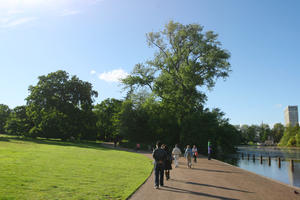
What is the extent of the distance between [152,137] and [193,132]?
8475mm

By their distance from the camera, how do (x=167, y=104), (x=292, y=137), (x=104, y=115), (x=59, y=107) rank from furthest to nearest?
(x=292, y=137), (x=104, y=115), (x=59, y=107), (x=167, y=104)

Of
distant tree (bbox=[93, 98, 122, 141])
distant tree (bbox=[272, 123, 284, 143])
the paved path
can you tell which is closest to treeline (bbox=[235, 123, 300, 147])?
distant tree (bbox=[272, 123, 284, 143])

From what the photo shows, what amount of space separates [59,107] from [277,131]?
441 ft

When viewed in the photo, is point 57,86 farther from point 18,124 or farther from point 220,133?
point 220,133

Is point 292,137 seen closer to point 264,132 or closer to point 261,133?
point 264,132

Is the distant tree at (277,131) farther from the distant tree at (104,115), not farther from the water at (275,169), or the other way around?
the water at (275,169)

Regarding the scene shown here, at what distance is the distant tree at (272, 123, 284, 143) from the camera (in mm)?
147375

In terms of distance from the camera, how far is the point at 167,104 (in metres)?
41.8

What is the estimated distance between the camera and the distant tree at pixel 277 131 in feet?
484

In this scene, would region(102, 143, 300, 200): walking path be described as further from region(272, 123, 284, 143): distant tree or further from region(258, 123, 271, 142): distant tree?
region(258, 123, 271, 142): distant tree

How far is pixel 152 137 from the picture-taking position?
44.8 meters

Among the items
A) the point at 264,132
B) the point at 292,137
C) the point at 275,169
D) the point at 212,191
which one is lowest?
the point at 275,169

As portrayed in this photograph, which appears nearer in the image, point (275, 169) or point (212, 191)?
point (212, 191)

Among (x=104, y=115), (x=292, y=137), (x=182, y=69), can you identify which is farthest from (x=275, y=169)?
(x=292, y=137)
